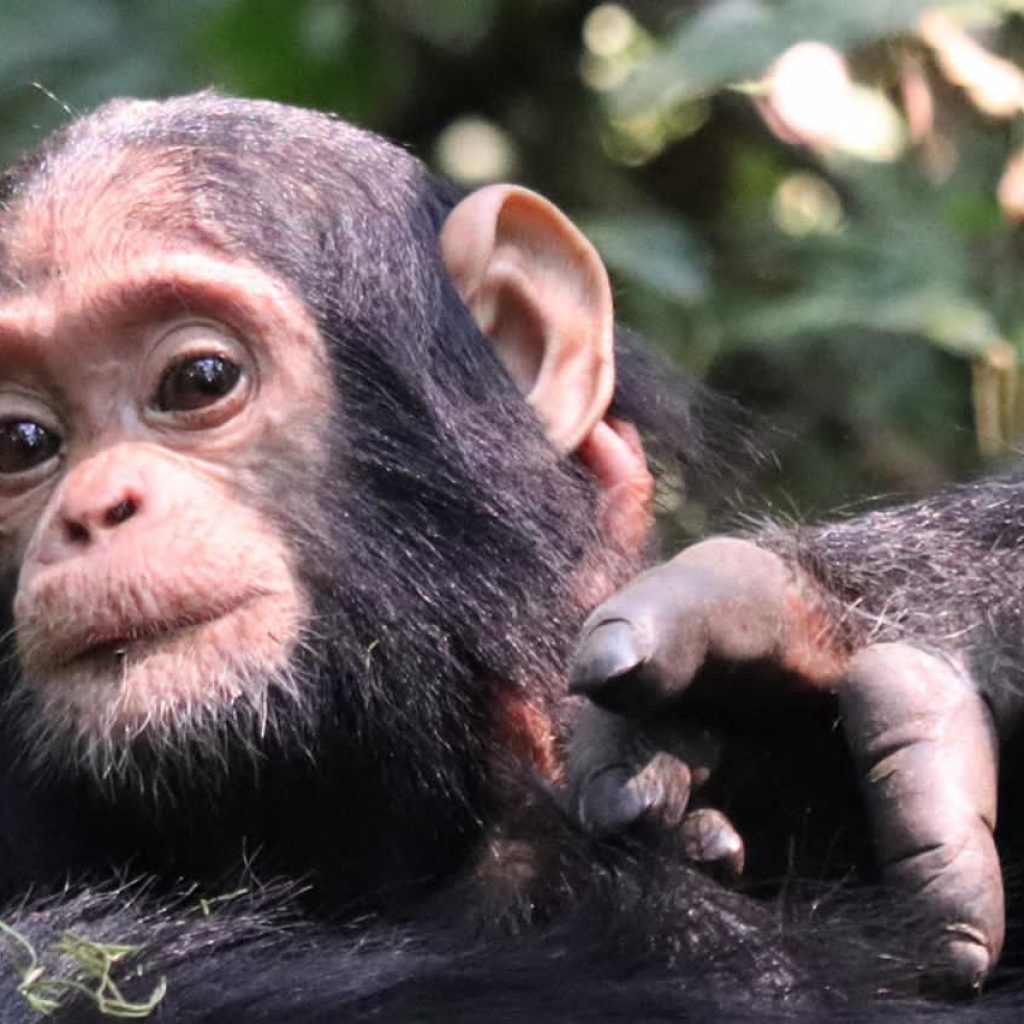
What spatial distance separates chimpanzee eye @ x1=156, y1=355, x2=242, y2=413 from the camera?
3.60 m

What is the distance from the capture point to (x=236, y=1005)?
2863 mm

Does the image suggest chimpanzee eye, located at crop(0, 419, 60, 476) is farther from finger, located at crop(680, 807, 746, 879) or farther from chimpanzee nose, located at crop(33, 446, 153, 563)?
finger, located at crop(680, 807, 746, 879)

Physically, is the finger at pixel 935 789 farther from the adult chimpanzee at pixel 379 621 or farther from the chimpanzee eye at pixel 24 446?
the chimpanzee eye at pixel 24 446

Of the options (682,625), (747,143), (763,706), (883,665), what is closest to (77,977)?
(682,625)

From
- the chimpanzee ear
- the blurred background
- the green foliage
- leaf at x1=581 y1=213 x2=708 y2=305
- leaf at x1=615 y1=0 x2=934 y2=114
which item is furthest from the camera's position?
leaf at x1=581 y1=213 x2=708 y2=305

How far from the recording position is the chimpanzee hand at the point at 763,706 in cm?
297

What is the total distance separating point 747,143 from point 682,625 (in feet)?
13.0

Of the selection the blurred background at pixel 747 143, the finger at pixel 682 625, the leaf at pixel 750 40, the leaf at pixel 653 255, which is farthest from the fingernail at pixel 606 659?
the leaf at pixel 653 255

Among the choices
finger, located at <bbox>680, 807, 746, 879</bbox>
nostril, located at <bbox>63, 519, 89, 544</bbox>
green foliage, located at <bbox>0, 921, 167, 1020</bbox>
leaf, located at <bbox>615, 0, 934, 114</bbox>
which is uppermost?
leaf, located at <bbox>615, 0, 934, 114</bbox>

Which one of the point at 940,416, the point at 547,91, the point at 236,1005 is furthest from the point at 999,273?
the point at 236,1005

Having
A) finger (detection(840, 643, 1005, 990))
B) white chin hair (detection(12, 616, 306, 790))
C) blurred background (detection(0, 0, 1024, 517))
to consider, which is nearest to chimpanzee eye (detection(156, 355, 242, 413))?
white chin hair (detection(12, 616, 306, 790))

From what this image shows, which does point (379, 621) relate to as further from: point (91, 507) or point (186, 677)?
point (91, 507)

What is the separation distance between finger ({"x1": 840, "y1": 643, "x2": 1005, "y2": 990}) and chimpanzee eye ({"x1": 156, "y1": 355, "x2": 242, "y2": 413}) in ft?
3.26

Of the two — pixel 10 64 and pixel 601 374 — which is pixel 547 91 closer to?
pixel 10 64
